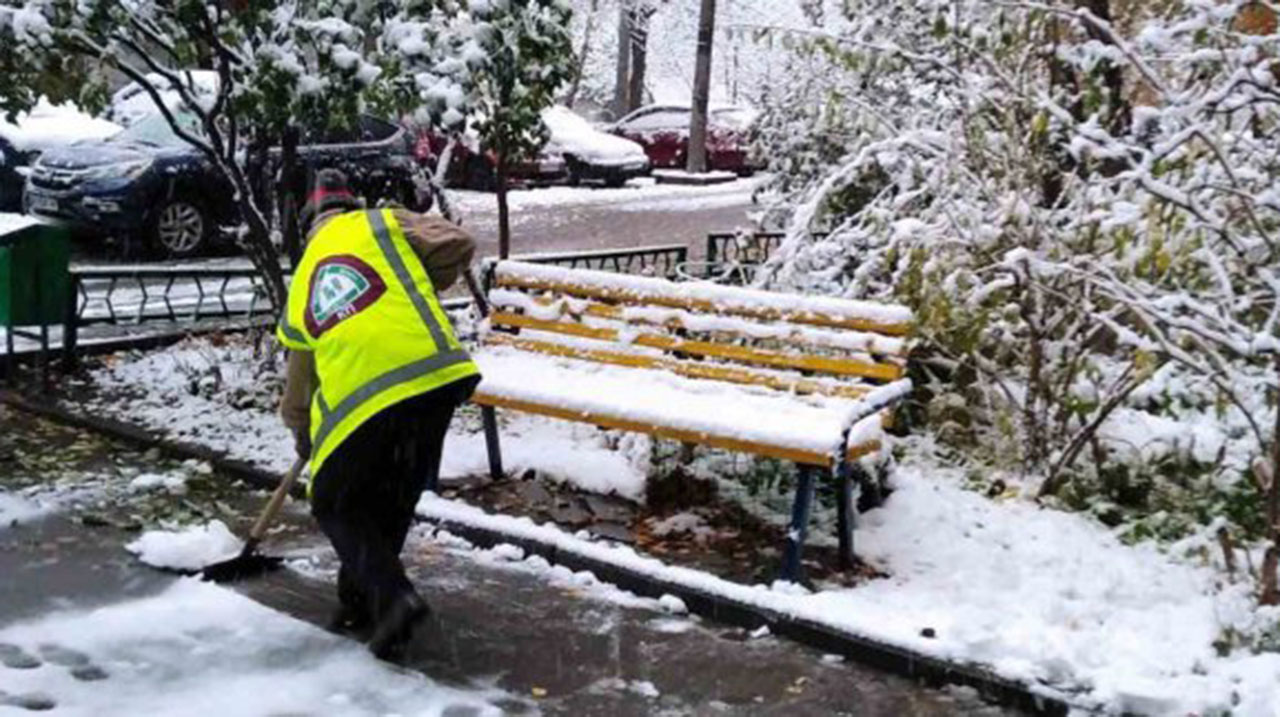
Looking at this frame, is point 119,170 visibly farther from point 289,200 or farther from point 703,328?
point 703,328

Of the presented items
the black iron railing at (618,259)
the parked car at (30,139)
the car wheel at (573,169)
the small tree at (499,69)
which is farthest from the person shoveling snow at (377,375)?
the car wheel at (573,169)

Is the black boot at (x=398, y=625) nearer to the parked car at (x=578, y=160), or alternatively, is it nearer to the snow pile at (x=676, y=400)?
the snow pile at (x=676, y=400)

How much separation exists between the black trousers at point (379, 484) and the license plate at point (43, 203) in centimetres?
1069

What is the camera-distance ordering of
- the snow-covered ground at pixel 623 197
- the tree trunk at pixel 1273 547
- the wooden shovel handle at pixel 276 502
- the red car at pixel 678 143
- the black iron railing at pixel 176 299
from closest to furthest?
the tree trunk at pixel 1273 547, the wooden shovel handle at pixel 276 502, the black iron railing at pixel 176 299, the snow-covered ground at pixel 623 197, the red car at pixel 678 143

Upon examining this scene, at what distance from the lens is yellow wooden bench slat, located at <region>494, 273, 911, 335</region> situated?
6152 mm

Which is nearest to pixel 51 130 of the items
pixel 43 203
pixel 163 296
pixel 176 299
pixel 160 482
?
pixel 43 203

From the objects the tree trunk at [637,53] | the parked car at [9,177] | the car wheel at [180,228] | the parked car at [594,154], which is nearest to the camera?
the car wheel at [180,228]

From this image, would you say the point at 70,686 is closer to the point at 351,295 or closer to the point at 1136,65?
the point at 351,295

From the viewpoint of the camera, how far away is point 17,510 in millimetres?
6234

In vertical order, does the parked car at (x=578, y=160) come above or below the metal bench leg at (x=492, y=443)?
above

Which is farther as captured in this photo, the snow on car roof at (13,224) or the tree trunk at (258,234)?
the snow on car roof at (13,224)

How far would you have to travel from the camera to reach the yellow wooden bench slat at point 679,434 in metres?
5.45

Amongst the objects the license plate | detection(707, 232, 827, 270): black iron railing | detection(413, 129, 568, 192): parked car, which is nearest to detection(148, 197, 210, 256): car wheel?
the license plate

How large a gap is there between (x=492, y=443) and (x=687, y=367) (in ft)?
3.21
